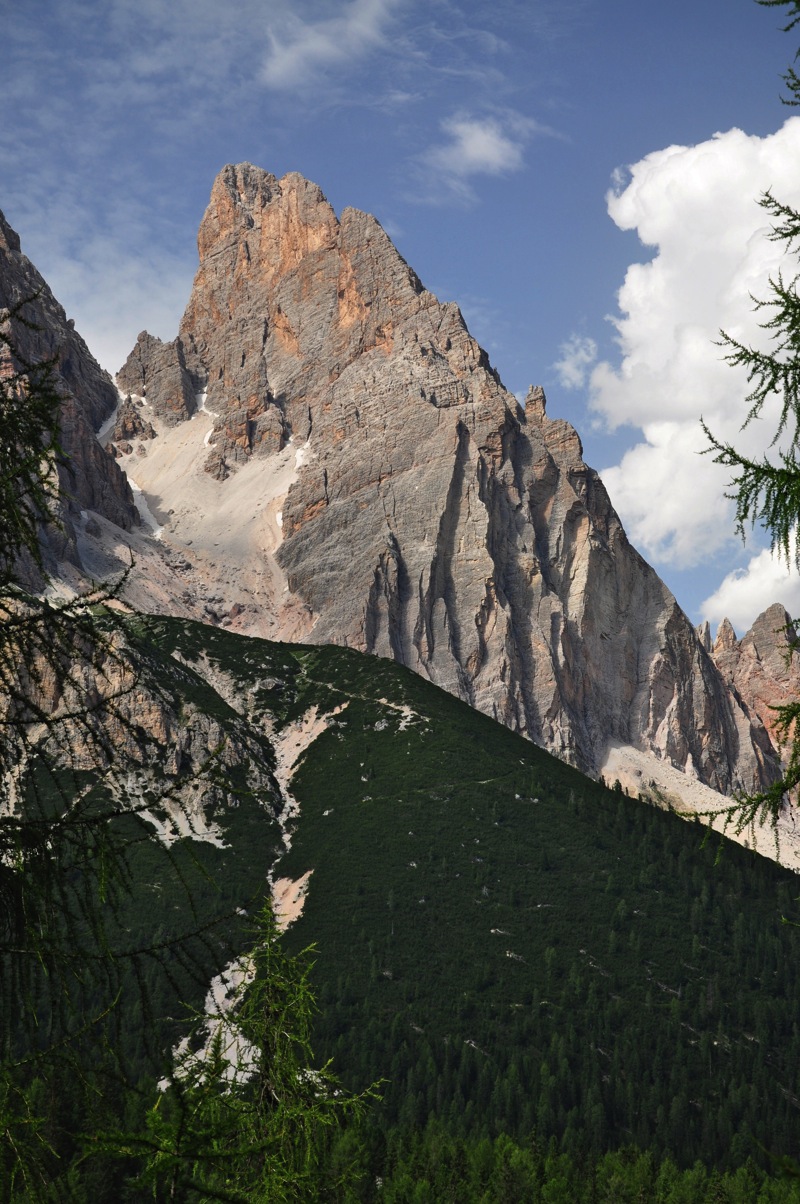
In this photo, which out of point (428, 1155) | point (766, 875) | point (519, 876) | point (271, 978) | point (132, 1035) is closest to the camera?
point (271, 978)

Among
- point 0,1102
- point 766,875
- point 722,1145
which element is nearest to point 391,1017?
point 722,1145

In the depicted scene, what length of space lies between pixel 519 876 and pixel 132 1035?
63.3 metres

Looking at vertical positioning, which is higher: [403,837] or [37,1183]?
[403,837]

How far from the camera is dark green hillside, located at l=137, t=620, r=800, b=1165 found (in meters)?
130

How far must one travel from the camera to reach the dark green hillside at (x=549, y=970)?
130 m

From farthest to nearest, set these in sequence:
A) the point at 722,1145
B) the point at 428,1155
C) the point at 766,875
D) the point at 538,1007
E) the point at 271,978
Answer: the point at 766,875 < the point at 538,1007 < the point at 722,1145 < the point at 428,1155 < the point at 271,978

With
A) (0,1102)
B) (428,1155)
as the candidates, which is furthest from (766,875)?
(0,1102)

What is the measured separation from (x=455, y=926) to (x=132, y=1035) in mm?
47908

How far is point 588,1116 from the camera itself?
422 ft

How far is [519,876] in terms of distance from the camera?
573 ft

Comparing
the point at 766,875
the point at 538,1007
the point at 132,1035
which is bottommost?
the point at 132,1035

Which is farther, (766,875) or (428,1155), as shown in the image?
(766,875)

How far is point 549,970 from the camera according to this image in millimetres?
156000

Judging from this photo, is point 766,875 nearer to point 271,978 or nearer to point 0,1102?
point 271,978
